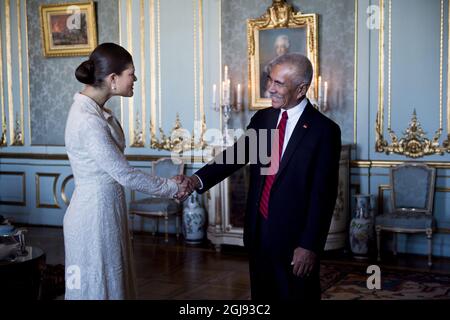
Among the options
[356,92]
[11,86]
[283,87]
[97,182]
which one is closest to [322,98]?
[356,92]

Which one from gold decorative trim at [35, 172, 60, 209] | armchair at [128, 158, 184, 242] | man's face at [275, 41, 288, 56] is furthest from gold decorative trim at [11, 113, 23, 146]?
Result: man's face at [275, 41, 288, 56]

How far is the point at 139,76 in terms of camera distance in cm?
615

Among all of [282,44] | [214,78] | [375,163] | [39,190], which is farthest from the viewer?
[39,190]

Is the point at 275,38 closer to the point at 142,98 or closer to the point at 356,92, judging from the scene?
the point at 356,92

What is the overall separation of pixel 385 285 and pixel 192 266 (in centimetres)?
154

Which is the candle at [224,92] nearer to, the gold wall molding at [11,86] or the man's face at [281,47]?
the man's face at [281,47]

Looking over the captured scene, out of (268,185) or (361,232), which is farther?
(361,232)

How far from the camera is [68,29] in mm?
6438

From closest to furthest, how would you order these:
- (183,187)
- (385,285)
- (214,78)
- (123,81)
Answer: (123,81) → (183,187) → (385,285) → (214,78)

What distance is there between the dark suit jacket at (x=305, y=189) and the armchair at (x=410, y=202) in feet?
8.77

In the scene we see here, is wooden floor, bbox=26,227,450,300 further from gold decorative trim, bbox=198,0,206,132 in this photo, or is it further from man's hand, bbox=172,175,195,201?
man's hand, bbox=172,175,195,201
